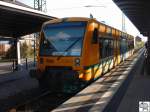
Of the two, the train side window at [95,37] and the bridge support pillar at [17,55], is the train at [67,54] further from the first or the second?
the bridge support pillar at [17,55]

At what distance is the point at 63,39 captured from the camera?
47.0 ft

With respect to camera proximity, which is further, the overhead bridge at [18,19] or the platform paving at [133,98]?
the overhead bridge at [18,19]

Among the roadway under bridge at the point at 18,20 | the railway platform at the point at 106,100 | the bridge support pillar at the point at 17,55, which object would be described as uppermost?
the roadway under bridge at the point at 18,20

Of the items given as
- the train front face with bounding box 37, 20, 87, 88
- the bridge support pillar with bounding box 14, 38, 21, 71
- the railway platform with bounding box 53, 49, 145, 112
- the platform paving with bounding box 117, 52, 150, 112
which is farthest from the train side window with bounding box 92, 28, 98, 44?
the bridge support pillar with bounding box 14, 38, 21, 71

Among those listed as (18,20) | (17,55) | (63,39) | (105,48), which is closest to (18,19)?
(18,20)

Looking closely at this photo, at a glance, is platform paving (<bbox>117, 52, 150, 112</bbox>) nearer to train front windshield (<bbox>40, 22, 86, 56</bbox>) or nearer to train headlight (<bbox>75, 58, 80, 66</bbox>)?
train headlight (<bbox>75, 58, 80, 66</bbox>)

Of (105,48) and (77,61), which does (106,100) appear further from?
(105,48)

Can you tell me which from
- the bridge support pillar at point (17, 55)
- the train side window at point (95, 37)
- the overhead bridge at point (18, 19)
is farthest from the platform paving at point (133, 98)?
the bridge support pillar at point (17, 55)

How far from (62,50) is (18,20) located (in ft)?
19.5

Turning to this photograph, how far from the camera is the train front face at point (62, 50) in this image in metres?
13.8

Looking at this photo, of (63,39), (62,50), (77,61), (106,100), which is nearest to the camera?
(106,100)

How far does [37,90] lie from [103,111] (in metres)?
7.70

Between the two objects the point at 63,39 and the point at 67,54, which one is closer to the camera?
the point at 67,54

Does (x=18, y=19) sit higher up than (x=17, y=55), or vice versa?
(x=18, y=19)
